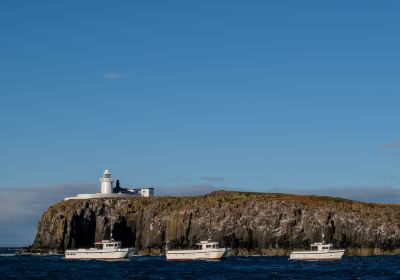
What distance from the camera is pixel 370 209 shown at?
178375mm

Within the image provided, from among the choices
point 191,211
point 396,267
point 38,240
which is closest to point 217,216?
point 191,211

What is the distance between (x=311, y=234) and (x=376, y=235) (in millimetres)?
15223

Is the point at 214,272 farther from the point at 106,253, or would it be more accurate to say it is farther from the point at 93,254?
the point at 93,254

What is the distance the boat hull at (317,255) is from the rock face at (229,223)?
1925 centimetres

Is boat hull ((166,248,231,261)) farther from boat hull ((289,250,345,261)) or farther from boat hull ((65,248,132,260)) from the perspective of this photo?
boat hull ((289,250,345,261))

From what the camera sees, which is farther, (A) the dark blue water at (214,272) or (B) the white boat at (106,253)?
(B) the white boat at (106,253)

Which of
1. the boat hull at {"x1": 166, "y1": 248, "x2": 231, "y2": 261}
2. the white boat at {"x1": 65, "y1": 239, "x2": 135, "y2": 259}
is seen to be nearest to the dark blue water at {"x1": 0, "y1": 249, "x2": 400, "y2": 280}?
the boat hull at {"x1": 166, "y1": 248, "x2": 231, "y2": 261}

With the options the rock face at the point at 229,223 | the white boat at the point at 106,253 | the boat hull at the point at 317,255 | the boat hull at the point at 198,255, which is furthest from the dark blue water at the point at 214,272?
the rock face at the point at 229,223

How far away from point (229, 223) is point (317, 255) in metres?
31.8

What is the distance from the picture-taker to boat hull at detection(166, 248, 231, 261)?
150875 mm

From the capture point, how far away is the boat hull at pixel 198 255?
151 metres

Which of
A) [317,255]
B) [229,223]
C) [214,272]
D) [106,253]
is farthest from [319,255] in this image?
[106,253]

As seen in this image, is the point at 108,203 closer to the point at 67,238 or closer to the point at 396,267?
the point at 67,238

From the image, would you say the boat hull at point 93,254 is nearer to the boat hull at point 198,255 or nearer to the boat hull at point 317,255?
the boat hull at point 198,255
